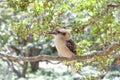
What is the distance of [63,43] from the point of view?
115 inches

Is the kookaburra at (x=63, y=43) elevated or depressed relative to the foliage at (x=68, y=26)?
depressed

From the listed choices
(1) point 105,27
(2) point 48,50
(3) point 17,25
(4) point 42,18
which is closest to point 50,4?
(4) point 42,18

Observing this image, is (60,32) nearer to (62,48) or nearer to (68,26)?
(62,48)

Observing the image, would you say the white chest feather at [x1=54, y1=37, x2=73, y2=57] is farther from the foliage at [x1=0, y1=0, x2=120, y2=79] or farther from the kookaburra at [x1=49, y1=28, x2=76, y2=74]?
the foliage at [x1=0, y1=0, x2=120, y2=79]

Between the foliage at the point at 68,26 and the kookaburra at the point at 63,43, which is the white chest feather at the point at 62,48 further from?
the foliage at the point at 68,26

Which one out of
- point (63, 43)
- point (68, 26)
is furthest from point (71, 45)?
point (68, 26)

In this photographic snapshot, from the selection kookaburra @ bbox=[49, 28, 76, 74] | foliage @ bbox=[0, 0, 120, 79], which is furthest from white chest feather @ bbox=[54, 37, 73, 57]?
foliage @ bbox=[0, 0, 120, 79]

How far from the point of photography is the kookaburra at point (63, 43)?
111 inches

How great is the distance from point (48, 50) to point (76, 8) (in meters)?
3.56

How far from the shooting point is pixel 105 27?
304cm

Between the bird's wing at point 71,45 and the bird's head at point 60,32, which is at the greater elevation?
the bird's head at point 60,32

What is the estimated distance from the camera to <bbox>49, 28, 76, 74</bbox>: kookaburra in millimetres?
2830

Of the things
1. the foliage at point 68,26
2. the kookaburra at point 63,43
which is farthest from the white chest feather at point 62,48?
the foliage at point 68,26

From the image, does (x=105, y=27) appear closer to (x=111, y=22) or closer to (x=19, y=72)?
(x=111, y=22)
